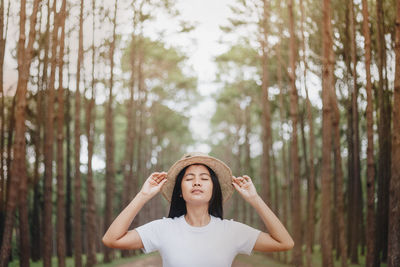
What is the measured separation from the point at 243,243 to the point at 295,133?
23.5 feet

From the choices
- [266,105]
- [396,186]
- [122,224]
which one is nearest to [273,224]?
[122,224]

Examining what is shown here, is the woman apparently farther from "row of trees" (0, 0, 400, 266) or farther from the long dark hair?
"row of trees" (0, 0, 400, 266)

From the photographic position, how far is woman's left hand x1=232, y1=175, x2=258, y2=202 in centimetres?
233

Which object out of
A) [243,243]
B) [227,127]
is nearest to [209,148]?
[227,127]

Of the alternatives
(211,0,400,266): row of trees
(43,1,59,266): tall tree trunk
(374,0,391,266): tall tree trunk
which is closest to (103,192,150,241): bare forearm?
(211,0,400,266): row of trees

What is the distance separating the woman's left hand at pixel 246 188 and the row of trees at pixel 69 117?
4.50 meters

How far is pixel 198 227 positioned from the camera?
2369 mm

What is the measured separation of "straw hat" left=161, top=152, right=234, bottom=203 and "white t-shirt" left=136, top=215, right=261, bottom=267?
26cm

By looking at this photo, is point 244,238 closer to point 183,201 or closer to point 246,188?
point 246,188

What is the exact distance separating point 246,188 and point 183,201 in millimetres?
398

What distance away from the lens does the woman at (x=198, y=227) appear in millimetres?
2256

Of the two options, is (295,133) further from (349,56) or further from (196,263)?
(196,263)

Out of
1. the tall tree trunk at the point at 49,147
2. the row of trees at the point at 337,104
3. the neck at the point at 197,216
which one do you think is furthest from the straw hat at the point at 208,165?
the tall tree trunk at the point at 49,147

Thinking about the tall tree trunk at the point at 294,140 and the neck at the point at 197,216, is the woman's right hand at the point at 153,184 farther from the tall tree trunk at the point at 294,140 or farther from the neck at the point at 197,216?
the tall tree trunk at the point at 294,140
